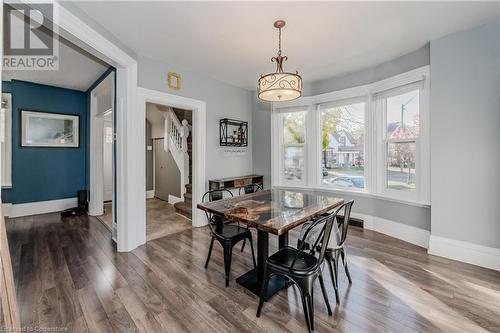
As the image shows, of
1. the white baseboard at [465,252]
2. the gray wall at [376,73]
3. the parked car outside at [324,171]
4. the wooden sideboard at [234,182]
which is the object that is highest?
the gray wall at [376,73]

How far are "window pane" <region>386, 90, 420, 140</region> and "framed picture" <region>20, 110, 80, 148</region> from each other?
6105mm

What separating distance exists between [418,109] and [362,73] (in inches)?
42.3

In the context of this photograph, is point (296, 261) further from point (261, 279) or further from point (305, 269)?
point (261, 279)

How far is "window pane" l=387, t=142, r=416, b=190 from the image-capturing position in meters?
3.29

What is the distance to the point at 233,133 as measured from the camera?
4602 millimetres

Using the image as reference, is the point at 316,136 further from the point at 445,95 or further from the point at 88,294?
the point at 88,294

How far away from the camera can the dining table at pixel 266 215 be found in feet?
6.08

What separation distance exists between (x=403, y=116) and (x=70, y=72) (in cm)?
539

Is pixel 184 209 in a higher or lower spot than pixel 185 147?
lower

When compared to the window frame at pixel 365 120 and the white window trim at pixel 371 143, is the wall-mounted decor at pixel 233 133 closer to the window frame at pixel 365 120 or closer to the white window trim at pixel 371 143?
the white window trim at pixel 371 143

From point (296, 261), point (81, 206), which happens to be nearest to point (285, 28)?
point (296, 261)

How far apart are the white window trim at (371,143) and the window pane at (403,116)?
0.11 metres

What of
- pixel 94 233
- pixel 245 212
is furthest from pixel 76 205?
pixel 245 212

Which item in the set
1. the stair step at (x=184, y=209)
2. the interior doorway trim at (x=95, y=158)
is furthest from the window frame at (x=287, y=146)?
the interior doorway trim at (x=95, y=158)
